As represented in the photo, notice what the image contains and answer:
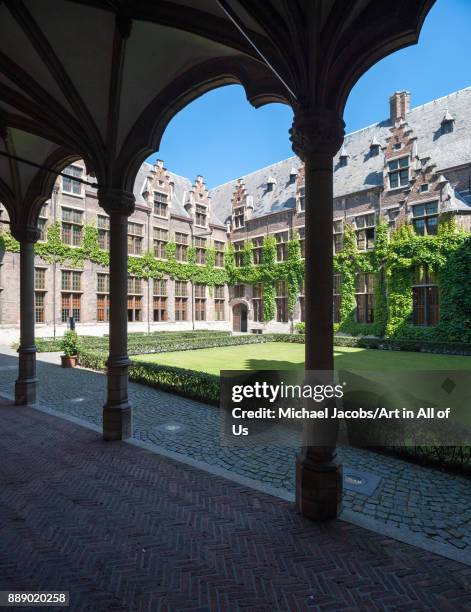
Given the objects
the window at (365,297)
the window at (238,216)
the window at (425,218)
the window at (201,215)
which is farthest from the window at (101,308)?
the window at (425,218)

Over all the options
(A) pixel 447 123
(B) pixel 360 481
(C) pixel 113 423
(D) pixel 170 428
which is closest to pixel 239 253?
(A) pixel 447 123

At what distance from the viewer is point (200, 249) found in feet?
115

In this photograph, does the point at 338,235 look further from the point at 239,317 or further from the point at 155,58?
the point at 155,58

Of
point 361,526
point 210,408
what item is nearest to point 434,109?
point 210,408

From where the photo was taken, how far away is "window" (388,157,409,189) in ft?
83.5

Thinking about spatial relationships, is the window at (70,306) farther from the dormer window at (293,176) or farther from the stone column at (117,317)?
the dormer window at (293,176)

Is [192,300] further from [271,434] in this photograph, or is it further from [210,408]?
[271,434]

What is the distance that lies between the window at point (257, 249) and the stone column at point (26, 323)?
2689cm

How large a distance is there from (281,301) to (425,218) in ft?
44.4

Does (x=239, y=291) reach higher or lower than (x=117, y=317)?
higher

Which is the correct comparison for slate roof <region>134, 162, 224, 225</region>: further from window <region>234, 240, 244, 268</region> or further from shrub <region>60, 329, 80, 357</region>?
shrub <region>60, 329, 80, 357</region>

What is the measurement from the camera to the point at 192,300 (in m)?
34.0

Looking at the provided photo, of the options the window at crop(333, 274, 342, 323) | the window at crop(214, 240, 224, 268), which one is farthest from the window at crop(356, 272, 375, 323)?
the window at crop(214, 240, 224, 268)

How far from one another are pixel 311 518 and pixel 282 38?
5826 millimetres
